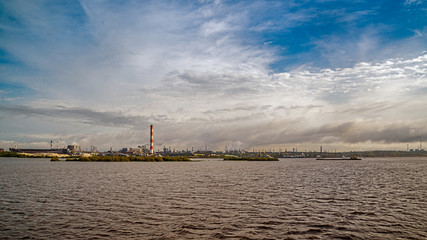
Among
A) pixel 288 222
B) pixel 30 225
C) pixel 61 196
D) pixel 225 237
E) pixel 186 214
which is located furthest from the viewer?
pixel 61 196

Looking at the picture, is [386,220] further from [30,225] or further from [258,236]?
[30,225]

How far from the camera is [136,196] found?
130 feet

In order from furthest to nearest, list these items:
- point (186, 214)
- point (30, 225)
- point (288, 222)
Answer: point (186, 214) → point (288, 222) → point (30, 225)

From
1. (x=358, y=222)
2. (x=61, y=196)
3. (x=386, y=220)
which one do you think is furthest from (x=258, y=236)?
(x=61, y=196)

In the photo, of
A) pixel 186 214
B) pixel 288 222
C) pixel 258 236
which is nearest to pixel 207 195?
pixel 186 214

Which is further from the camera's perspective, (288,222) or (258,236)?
(288,222)

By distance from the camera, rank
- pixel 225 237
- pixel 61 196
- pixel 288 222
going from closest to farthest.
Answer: pixel 225 237
pixel 288 222
pixel 61 196

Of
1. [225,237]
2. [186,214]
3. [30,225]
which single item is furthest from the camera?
[186,214]

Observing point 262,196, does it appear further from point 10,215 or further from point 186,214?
point 10,215

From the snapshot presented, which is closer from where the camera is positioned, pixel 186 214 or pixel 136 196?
pixel 186 214

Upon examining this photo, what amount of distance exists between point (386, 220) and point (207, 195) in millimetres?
22654

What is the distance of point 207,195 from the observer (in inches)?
1599

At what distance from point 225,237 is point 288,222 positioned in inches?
298

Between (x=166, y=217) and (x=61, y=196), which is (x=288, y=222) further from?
(x=61, y=196)
